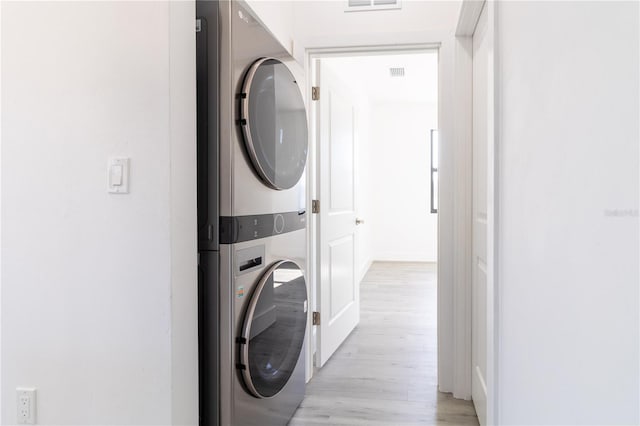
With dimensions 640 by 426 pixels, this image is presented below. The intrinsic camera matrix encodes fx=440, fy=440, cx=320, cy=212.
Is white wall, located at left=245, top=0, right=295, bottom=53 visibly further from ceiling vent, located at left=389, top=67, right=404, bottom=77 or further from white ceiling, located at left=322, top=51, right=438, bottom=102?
ceiling vent, located at left=389, top=67, right=404, bottom=77

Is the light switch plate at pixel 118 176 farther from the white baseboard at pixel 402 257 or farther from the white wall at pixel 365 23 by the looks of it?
the white baseboard at pixel 402 257

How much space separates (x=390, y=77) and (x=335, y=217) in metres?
3.29

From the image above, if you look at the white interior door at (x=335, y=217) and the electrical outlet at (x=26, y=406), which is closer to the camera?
the electrical outlet at (x=26, y=406)

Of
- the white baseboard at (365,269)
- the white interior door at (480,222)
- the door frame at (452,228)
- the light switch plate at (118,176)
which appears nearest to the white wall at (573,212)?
the white interior door at (480,222)

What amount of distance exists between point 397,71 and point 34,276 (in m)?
4.80

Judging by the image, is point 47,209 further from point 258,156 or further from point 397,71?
point 397,71

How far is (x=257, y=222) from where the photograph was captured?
165 cm

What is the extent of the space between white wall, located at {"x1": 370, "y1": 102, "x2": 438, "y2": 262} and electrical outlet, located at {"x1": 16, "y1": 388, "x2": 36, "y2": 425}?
252 inches

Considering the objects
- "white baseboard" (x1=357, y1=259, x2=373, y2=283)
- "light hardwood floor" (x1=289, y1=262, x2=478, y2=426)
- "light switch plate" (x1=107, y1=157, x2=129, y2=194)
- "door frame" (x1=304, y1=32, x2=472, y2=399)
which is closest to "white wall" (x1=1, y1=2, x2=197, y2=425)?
"light switch plate" (x1=107, y1=157, x2=129, y2=194)

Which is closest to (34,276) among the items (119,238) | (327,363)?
(119,238)

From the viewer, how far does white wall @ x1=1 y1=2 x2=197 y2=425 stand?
1.27 metres

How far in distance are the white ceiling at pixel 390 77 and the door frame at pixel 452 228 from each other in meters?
1.69

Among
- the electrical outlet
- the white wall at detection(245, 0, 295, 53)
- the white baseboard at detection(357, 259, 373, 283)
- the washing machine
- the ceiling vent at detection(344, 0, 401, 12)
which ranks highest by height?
the ceiling vent at detection(344, 0, 401, 12)

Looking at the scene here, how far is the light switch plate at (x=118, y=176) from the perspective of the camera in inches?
50.5
